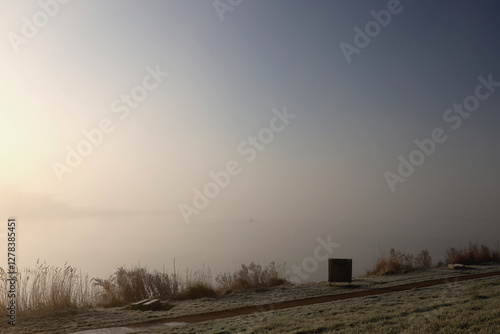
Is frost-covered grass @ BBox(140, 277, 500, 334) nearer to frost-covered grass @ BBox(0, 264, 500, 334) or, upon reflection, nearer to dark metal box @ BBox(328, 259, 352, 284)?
frost-covered grass @ BBox(0, 264, 500, 334)

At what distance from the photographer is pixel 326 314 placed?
10945 mm

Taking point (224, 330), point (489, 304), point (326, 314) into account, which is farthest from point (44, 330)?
point (489, 304)

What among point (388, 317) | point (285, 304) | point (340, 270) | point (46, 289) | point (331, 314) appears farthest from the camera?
point (340, 270)

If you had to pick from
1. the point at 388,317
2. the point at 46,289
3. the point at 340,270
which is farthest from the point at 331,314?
the point at 46,289

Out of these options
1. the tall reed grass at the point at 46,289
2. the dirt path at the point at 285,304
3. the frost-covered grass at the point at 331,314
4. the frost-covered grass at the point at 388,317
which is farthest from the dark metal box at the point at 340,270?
the tall reed grass at the point at 46,289

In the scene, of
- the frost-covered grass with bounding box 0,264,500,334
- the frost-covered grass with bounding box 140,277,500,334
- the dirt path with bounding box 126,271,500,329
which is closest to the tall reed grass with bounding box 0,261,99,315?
the frost-covered grass with bounding box 0,264,500,334

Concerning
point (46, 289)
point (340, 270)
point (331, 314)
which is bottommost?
point (331, 314)

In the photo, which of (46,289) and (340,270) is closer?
(46,289)

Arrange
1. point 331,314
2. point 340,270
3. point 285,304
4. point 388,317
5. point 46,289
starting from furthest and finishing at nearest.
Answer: point 340,270
point 46,289
point 285,304
point 331,314
point 388,317

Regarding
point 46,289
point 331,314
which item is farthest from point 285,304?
point 46,289

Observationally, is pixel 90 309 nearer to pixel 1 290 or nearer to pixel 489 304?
pixel 1 290

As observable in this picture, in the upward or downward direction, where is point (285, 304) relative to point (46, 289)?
downward

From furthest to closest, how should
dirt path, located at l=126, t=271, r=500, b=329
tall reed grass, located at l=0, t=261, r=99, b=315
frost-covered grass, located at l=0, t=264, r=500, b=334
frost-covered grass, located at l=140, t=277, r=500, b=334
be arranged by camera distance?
tall reed grass, located at l=0, t=261, r=99, b=315, dirt path, located at l=126, t=271, r=500, b=329, frost-covered grass, located at l=0, t=264, r=500, b=334, frost-covered grass, located at l=140, t=277, r=500, b=334

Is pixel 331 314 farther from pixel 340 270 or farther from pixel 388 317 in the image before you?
pixel 340 270
